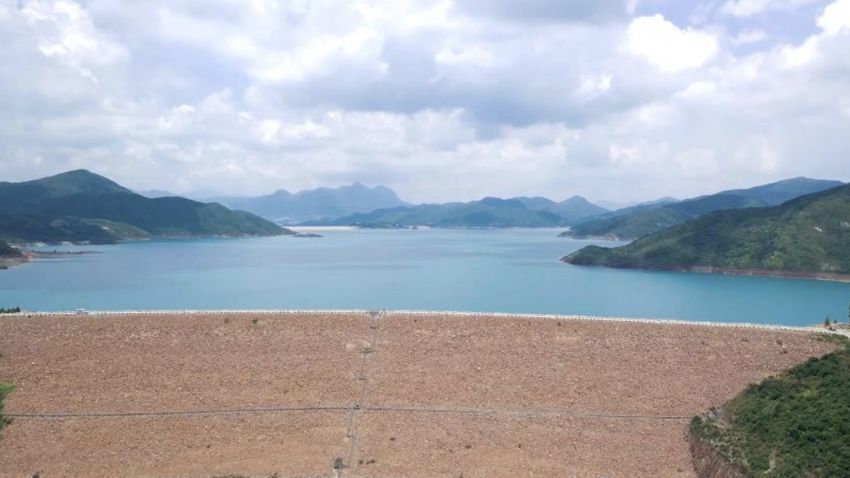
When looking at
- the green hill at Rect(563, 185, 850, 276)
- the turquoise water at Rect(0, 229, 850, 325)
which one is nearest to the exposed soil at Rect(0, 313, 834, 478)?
the turquoise water at Rect(0, 229, 850, 325)

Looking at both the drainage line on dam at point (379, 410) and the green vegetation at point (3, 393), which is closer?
the green vegetation at point (3, 393)

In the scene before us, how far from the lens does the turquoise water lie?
220 feet

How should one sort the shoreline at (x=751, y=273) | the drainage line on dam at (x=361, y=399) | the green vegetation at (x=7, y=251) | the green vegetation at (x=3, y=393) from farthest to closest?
1. the green vegetation at (x=7, y=251)
2. the shoreline at (x=751, y=273)
3. the drainage line on dam at (x=361, y=399)
4. the green vegetation at (x=3, y=393)

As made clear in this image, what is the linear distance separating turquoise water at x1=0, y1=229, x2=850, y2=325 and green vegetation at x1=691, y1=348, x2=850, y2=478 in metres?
33.6

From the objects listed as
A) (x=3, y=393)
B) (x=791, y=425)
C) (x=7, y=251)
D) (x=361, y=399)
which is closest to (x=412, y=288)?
(x=361, y=399)

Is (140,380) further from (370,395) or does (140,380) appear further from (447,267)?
(447,267)

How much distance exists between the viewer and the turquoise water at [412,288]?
220ft

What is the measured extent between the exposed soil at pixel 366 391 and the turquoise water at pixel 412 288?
90.9 ft

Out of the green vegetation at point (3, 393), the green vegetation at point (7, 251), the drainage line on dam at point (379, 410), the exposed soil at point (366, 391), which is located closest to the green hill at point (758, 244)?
the exposed soil at point (366, 391)

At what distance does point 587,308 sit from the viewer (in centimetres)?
6581

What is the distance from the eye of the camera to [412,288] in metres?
81.9

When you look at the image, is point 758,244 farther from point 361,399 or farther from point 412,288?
point 361,399

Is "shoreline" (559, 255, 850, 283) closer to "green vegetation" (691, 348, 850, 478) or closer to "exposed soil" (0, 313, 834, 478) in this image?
"exposed soil" (0, 313, 834, 478)

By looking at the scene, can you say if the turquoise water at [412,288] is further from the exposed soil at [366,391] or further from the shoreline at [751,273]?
the exposed soil at [366,391]
